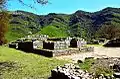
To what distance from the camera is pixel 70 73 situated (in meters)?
15.5

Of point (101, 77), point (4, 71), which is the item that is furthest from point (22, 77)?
point (101, 77)

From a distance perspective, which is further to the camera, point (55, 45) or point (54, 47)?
point (55, 45)

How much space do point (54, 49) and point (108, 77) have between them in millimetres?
16242

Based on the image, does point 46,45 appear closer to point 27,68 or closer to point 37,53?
point 37,53

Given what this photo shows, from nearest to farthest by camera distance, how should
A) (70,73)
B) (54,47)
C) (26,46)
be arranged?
1. (70,73)
2. (54,47)
3. (26,46)

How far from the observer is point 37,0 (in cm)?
2377

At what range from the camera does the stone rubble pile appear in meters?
14.7

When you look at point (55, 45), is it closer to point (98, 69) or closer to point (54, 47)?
point (54, 47)

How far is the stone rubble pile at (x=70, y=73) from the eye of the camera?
14.7 m

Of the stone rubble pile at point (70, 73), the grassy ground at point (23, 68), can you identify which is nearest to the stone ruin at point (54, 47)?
the grassy ground at point (23, 68)

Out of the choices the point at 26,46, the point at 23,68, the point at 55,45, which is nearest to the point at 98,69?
the point at 23,68

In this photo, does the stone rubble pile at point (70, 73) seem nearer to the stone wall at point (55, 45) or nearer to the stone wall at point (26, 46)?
the stone wall at point (55, 45)

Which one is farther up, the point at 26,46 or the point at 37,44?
the point at 37,44

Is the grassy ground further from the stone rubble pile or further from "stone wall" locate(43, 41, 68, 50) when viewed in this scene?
"stone wall" locate(43, 41, 68, 50)
